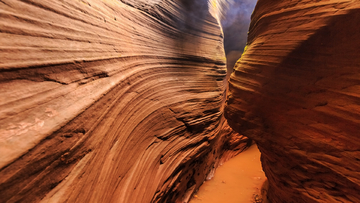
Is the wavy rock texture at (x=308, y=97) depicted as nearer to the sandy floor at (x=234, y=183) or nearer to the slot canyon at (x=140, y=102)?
the slot canyon at (x=140, y=102)

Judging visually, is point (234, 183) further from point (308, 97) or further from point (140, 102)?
point (140, 102)

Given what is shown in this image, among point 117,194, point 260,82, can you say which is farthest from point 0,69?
point 260,82

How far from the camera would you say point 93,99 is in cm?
172

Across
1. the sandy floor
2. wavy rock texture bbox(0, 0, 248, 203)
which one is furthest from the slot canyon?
the sandy floor

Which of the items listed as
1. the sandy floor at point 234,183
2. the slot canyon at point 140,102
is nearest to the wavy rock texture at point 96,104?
the slot canyon at point 140,102

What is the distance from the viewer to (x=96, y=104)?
176 centimetres

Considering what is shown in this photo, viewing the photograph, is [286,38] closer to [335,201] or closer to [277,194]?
[335,201]

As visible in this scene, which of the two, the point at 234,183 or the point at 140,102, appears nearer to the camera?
the point at 140,102

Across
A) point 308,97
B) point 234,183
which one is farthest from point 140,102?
point 234,183

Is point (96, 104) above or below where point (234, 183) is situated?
above

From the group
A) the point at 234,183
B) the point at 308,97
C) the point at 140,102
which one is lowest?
the point at 234,183

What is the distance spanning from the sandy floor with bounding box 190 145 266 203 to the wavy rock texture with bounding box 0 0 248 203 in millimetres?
821

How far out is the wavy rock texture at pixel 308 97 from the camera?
1.59 m

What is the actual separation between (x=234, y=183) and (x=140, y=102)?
4.19 metres
